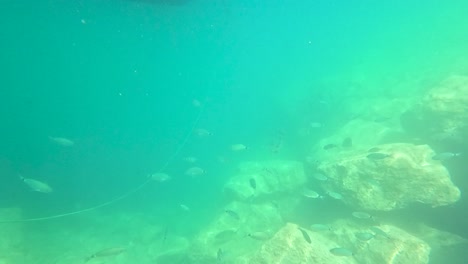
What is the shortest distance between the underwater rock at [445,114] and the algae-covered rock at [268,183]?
6.39 metres

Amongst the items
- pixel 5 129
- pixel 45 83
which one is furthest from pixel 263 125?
pixel 45 83

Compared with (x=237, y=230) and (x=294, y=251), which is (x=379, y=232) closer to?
(x=294, y=251)

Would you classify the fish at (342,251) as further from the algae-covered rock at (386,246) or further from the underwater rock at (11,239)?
the underwater rock at (11,239)

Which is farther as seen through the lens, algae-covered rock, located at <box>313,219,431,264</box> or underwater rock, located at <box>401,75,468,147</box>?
underwater rock, located at <box>401,75,468,147</box>

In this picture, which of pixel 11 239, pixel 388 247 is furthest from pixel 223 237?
pixel 11 239

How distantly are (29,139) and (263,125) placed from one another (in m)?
20.0

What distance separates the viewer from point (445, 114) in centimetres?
1205

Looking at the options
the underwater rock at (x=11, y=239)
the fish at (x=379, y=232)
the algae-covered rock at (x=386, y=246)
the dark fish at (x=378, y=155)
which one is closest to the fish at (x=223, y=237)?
the algae-covered rock at (x=386, y=246)

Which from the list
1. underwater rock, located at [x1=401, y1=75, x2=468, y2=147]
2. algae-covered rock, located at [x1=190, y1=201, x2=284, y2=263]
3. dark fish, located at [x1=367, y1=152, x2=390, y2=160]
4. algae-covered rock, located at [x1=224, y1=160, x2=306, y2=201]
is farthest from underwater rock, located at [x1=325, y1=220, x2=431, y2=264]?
algae-covered rock, located at [x1=224, y1=160, x2=306, y2=201]

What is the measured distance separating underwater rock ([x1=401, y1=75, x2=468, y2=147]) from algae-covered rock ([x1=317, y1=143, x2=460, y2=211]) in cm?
224

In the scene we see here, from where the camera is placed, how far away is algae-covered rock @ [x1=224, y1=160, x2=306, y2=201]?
A: 1556 cm

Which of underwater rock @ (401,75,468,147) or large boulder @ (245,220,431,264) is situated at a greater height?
underwater rock @ (401,75,468,147)

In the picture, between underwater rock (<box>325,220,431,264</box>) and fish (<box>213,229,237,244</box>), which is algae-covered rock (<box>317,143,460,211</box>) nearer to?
underwater rock (<box>325,220,431,264</box>)

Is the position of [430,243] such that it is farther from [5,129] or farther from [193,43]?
[193,43]
